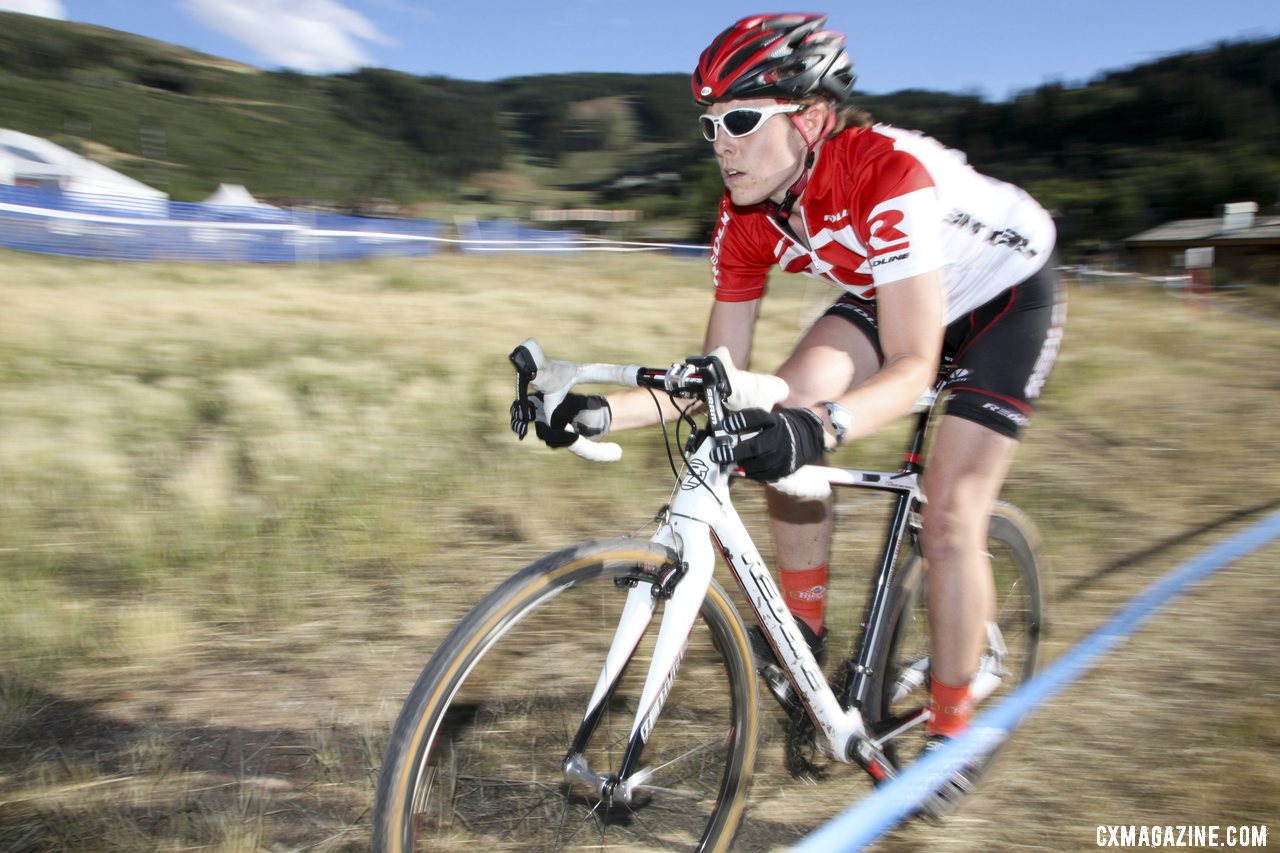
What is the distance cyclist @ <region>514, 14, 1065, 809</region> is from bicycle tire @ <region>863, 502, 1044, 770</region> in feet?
0.41

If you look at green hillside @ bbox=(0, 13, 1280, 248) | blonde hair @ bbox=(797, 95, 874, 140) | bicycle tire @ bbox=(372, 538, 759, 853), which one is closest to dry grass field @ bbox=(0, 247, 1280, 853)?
bicycle tire @ bbox=(372, 538, 759, 853)

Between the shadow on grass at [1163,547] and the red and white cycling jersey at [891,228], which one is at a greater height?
the red and white cycling jersey at [891,228]

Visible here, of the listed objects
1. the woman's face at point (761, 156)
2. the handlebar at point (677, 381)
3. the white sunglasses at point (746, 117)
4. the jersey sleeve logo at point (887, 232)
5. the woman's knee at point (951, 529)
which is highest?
the white sunglasses at point (746, 117)

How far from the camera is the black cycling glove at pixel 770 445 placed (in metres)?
1.77

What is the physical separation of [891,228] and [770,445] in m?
0.77

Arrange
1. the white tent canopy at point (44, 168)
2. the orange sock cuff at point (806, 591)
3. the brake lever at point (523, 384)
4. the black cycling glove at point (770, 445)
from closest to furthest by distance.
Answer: the black cycling glove at point (770, 445) → the brake lever at point (523, 384) → the orange sock cuff at point (806, 591) → the white tent canopy at point (44, 168)

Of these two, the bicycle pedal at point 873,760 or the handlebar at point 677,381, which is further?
the bicycle pedal at point 873,760

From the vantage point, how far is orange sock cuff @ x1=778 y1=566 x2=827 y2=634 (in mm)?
2797

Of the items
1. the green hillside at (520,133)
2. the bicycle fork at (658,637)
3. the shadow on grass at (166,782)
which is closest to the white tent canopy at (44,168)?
the green hillside at (520,133)

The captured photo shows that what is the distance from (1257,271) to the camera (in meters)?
45.5

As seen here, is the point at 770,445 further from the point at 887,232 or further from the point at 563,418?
the point at 887,232

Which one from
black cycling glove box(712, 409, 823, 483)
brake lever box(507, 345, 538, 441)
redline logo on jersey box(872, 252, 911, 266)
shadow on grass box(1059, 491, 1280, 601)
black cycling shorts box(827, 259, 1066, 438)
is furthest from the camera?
shadow on grass box(1059, 491, 1280, 601)

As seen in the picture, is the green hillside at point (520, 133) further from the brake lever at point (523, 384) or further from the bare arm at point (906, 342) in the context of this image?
the brake lever at point (523, 384)

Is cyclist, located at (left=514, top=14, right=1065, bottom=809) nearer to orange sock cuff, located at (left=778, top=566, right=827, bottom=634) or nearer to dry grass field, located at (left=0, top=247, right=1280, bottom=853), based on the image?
orange sock cuff, located at (left=778, top=566, right=827, bottom=634)
